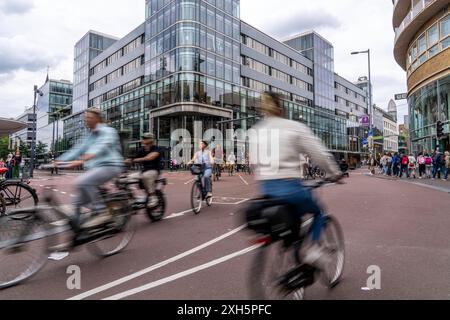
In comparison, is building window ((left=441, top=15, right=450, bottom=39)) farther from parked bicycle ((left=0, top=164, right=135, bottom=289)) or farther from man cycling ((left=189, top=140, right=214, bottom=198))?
parked bicycle ((left=0, top=164, right=135, bottom=289))

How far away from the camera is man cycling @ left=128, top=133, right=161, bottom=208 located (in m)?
6.64

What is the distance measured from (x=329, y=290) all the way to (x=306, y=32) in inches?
2613

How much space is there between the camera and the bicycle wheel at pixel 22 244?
3674 millimetres

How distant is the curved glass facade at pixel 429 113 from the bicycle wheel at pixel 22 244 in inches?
1004

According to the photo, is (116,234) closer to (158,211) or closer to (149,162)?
(158,211)

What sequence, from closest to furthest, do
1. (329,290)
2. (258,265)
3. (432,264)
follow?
(258,265) < (329,290) < (432,264)

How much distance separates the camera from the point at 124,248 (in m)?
4.79

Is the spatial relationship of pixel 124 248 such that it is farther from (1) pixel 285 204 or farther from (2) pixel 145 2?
(2) pixel 145 2

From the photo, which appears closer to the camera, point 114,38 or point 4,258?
point 4,258

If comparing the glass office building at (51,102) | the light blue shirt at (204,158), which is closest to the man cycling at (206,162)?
the light blue shirt at (204,158)

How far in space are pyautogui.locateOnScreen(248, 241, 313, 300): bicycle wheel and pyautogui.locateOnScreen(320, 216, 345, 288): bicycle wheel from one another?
45cm

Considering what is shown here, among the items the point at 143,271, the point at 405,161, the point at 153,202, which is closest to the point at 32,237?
the point at 143,271
